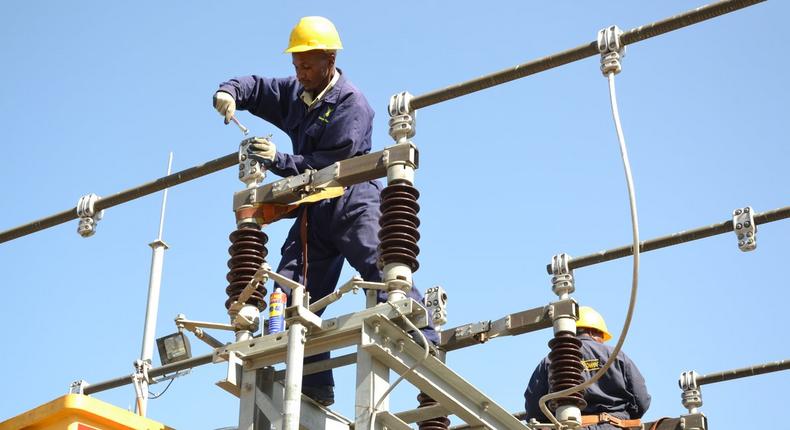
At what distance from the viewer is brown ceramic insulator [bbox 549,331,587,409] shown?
823 centimetres

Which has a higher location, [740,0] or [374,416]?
[740,0]

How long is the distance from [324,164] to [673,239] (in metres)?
2.81

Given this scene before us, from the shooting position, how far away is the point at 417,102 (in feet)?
25.0

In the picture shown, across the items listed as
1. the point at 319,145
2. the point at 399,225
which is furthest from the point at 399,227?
the point at 319,145

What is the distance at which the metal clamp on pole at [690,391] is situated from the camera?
34.2 ft

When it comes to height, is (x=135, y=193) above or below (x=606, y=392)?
above

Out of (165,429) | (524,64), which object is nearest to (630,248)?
(524,64)

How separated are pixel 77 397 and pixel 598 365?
4754 mm

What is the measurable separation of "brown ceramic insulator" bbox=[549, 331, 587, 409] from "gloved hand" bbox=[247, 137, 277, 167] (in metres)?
2.16

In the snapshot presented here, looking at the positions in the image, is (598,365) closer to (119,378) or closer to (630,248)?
(630,248)

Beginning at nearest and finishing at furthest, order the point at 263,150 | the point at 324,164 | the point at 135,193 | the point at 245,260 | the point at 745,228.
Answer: the point at 245,260
the point at 263,150
the point at 324,164
the point at 745,228
the point at 135,193

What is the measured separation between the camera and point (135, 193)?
968 centimetres

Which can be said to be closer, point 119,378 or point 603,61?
point 603,61

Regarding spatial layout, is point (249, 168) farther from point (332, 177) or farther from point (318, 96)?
point (318, 96)
